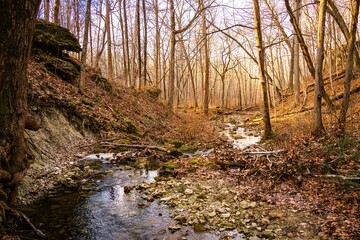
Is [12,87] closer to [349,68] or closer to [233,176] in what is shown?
[233,176]

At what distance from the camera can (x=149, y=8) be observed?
23.9 metres

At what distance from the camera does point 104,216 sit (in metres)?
5.11

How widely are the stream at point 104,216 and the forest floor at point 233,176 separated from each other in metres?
0.24

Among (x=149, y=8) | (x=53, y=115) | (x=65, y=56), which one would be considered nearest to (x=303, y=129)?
(x=53, y=115)

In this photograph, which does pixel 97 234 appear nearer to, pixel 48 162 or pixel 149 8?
pixel 48 162

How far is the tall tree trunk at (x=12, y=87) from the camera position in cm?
336

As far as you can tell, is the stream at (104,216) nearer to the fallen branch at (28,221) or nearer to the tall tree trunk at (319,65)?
the fallen branch at (28,221)

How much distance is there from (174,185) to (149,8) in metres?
20.9

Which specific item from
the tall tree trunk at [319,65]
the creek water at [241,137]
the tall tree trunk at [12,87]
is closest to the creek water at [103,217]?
the tall tree trunk at [12,87]

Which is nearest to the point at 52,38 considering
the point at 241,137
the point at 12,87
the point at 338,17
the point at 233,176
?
the point at 12,87

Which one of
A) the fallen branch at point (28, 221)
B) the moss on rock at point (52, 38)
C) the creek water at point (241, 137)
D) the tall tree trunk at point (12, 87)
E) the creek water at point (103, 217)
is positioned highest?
the moss on rock at point (52, 38)

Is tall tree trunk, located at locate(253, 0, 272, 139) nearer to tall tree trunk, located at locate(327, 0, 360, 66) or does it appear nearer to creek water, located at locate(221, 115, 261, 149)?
creek water, located at locate(221, 115, 261, 149)

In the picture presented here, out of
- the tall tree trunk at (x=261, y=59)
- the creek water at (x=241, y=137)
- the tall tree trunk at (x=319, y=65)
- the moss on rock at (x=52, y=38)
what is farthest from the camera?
the creek water at (x=241, y=137)

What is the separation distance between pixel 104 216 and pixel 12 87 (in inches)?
115
